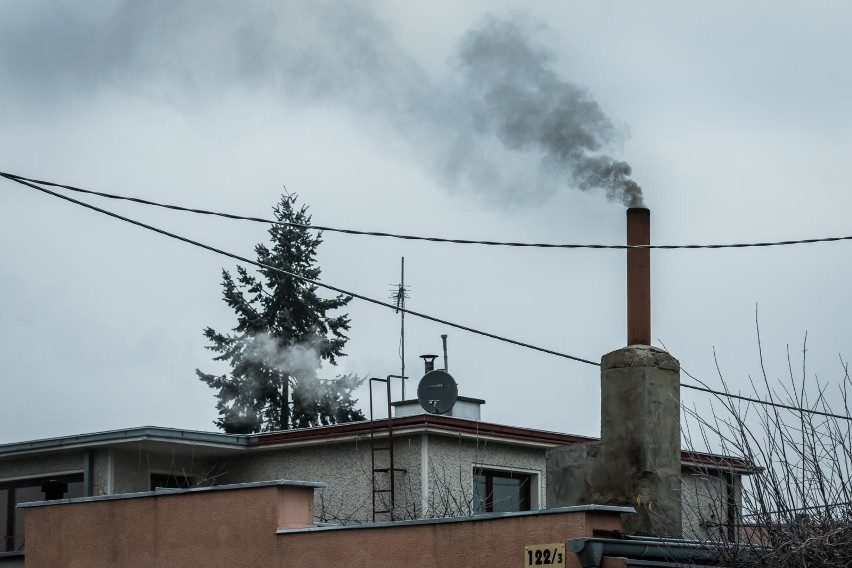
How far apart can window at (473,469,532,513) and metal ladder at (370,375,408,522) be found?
4.28ft

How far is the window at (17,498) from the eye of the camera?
71.3 feet

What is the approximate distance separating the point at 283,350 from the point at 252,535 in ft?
108

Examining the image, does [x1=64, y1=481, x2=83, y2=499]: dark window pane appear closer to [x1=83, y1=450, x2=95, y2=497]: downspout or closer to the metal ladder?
[x1=83, y1=450, x2=95, y2=497]: downspout

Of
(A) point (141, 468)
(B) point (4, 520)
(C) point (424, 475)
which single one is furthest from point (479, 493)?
(B) point (4, 520)

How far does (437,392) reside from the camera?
21312 mm

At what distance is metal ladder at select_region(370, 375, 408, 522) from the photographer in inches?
783

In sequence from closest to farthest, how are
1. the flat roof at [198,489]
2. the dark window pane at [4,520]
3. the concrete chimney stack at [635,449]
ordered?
the flat roof at [198,489]
the concrete chimney stack at [635,449]
the dark window pane at [4,520]


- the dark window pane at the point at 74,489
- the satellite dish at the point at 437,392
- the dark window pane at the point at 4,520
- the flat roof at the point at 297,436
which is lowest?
the dark window pane at the point at 4,520

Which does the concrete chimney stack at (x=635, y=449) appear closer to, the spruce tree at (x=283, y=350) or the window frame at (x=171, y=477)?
the window frame at (x=171, y=477)

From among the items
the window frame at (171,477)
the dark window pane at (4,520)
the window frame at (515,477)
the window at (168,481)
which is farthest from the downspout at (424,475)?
the dark window pane at (4,520)

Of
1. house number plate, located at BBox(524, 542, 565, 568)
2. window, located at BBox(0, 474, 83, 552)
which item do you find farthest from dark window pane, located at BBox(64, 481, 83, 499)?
house number plate, located at BBox(524, 542, 565, 568)

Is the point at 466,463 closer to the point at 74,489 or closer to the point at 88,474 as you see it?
the point at 88,474

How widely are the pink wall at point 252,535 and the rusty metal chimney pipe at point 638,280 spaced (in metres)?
4.08

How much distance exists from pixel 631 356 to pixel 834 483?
15.3 ft
